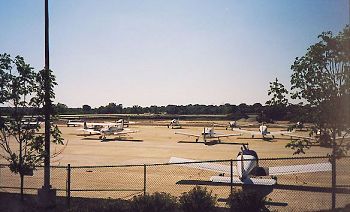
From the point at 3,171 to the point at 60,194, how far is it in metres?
8.73

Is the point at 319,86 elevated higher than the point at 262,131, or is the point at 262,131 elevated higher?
the point at 319,86

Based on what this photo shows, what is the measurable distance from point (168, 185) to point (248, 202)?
8.66 m

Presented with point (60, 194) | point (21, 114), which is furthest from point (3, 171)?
point (21, 114)

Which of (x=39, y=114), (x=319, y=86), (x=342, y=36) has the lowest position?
(x=39, y=114)

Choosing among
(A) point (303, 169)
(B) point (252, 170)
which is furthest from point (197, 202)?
(A) point (303, 169)

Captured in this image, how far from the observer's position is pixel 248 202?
10289 millimetres

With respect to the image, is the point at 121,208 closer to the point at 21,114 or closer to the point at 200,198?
the point at 200,198

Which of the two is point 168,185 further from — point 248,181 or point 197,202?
point 197,202

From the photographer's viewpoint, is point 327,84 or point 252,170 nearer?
point 327,84

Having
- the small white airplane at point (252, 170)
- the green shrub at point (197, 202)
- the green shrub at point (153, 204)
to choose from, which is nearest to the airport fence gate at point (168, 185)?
the small white airplane at point (252, 170)

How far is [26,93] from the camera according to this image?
536 inches

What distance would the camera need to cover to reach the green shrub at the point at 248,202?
33.6ft

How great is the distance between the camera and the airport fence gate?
47.2ft

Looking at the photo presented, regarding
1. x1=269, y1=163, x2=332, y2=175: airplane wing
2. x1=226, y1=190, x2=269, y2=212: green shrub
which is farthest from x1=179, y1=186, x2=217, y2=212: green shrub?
x1=269, y1=163, x2=332, y2=175: airplane wing
